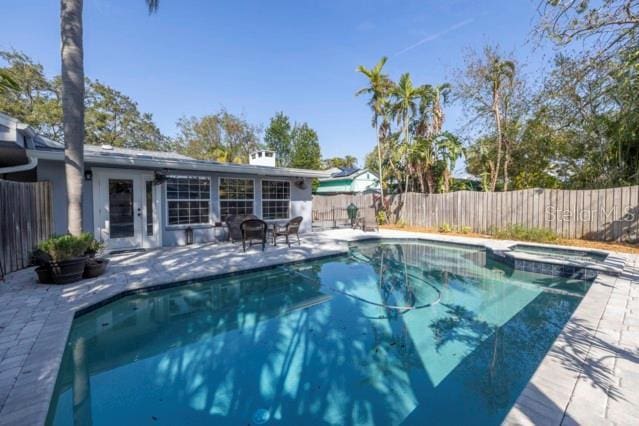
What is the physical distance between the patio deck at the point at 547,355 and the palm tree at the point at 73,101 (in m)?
1.45

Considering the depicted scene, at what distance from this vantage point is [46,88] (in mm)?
18938

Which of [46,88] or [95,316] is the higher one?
[46,88]

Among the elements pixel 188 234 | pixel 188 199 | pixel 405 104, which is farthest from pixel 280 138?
pixel 188 234

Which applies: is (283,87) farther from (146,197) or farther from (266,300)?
(266,300)

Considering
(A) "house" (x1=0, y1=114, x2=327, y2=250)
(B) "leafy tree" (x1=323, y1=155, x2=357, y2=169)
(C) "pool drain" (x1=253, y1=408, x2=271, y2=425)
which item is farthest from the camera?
(B) "leafy tree" (x1=323, y1=155, x2=357, y2=169)

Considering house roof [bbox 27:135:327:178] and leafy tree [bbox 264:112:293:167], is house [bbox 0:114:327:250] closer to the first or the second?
house roof [bbox 27:135:327:178]

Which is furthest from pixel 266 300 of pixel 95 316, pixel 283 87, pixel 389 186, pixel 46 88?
pixel 46 88

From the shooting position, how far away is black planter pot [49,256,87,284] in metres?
4.73

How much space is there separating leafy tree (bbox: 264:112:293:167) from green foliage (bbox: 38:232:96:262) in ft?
78.0

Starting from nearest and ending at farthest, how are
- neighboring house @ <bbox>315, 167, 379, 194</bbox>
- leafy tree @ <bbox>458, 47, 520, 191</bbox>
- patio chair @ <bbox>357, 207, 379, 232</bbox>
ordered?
patio chair @ <bbox>357, 207, 379, 232</bbox> < leafy tree @ <bbox>458, 47, 520, 191</bbox> < neighboring house @ <bbox>315, 167, 379, 194</bbox>

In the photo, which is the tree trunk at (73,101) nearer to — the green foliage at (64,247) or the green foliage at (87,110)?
the green foliage at (64,247)

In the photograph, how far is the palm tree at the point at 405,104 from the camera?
45.3 ft

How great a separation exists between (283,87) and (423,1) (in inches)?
419

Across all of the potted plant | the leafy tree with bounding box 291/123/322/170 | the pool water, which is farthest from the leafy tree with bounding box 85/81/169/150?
the pool water
